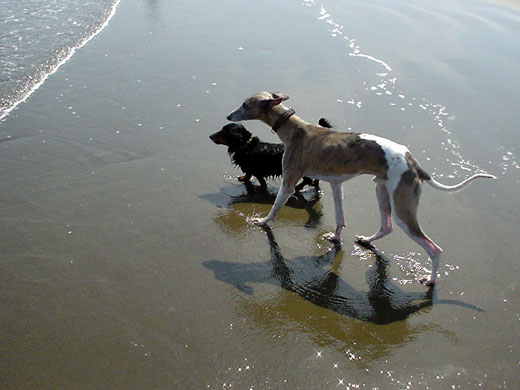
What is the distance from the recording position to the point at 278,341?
3754mm

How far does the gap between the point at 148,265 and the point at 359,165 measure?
232cm

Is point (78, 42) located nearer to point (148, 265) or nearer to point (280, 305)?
point (148, 265)

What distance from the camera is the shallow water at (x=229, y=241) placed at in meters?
3.57

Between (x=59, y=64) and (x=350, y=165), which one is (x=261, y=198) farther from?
(x=59, y=64)

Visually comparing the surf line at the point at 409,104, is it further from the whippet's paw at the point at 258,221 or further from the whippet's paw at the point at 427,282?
the whippet's paw at the point at 258,221

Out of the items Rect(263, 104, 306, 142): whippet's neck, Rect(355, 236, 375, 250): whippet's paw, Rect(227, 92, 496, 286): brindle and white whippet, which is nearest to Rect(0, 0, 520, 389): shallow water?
Rect(355, 236, 375, 250): whippet's paw

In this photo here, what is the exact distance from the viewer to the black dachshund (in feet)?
20.1

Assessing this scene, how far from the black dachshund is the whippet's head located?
0.67 m

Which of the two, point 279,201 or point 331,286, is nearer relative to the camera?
point 331,286

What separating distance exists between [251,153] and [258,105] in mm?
910

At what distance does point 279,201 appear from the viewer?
5.29m

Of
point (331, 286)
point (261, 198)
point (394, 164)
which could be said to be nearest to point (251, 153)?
point (261, 198)

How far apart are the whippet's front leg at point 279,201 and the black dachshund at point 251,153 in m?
0.87

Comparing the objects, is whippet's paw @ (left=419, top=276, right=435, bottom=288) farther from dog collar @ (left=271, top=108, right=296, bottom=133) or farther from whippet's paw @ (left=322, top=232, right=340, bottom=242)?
dog collar @ (left=271, top=108, right=296, bottom=133)
